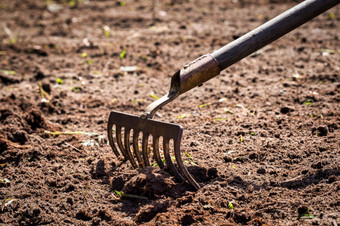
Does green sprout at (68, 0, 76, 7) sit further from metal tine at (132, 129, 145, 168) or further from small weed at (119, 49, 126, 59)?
metal tine at (132, 129, 145, 168)

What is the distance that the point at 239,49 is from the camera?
120 inches

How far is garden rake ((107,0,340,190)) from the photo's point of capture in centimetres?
278

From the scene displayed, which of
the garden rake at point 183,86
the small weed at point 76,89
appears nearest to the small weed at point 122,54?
the small weed at point 76,89

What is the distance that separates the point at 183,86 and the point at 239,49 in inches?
24.2

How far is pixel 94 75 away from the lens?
503 cm

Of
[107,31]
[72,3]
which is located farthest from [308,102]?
[72,3]

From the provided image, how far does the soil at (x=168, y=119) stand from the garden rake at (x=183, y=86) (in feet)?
0.46

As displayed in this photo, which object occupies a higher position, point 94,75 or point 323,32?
point 323,32

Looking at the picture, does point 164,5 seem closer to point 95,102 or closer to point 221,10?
point 221,10

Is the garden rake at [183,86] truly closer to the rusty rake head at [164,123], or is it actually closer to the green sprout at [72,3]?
the rusty rake head at [164,123]

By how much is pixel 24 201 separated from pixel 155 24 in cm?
457

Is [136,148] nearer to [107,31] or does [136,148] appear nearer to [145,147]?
[145,147]

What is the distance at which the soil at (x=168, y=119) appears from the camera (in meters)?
2.66

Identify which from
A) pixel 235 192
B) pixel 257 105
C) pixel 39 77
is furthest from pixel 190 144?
pixel 39 77
